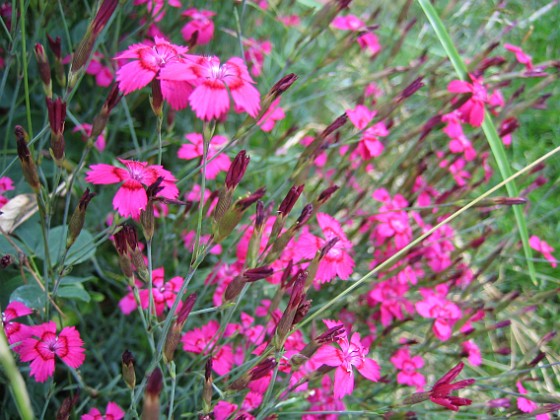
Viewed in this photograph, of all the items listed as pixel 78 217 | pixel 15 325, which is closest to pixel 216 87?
pixel 78 217

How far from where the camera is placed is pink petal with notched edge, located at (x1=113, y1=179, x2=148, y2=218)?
87 centimetres

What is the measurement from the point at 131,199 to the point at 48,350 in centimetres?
30

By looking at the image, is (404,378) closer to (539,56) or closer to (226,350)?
(226,350)

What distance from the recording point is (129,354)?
0.88 meters

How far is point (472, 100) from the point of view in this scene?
137cm

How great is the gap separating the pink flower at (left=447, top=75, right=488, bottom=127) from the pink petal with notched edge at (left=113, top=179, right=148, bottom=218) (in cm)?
79

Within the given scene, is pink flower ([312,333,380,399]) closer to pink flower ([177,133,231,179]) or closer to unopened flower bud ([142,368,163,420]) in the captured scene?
unopened flower bud ([142,368,163,420])

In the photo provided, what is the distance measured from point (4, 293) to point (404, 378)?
2.90ft

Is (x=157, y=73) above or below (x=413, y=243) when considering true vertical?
above

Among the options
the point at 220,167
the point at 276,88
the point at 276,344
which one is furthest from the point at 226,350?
the point at 276,88

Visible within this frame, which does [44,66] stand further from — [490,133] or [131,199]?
[490,133]

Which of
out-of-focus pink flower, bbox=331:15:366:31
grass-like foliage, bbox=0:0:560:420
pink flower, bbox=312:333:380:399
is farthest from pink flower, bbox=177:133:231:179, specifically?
out-of-focus pink flower, bbox=331:15:366:31

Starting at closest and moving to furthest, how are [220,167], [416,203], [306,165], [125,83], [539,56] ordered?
[125,83] → [306,165] → [220,167] → [416,203] → [539,56]

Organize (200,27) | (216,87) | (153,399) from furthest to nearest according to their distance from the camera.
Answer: (200,27) < (216,87) < (153,399)
